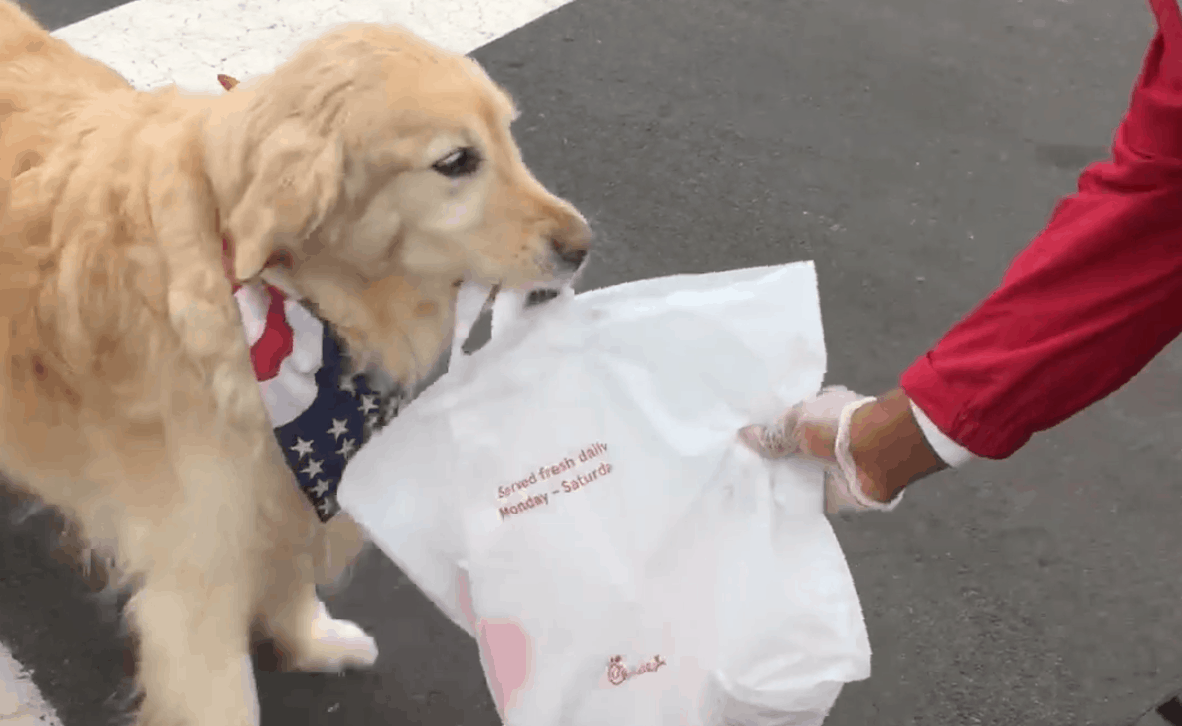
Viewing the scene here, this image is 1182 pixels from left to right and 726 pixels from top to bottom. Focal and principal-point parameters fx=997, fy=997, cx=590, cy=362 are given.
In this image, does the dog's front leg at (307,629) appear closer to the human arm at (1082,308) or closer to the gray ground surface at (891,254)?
the gray ground surface at (891,254)

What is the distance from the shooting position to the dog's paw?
189 cm

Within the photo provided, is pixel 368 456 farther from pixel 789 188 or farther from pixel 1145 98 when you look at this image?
pixel 789 188

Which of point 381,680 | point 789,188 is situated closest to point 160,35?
point 789,188

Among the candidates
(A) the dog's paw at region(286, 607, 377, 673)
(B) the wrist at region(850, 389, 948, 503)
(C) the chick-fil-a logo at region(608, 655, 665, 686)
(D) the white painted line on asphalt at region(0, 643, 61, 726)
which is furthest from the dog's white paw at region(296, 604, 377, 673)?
(B) the wrist at region(850, 389, 948, 503)

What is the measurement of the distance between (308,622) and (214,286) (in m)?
0.86

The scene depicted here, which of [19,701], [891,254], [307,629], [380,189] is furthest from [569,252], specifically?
[891,254]

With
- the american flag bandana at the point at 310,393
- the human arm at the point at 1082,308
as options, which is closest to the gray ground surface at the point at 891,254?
the american flag bandana at the point at 310,393

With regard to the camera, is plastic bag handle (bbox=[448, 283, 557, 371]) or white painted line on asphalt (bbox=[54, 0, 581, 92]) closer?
plastic bag handle (bbox=[448, 283, 557, 371])

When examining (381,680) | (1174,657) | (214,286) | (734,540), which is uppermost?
(214,286)

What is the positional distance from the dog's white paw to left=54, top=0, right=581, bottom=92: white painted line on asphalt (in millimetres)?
1793

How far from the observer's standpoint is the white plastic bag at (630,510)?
1.39m

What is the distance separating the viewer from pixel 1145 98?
109 centimetres

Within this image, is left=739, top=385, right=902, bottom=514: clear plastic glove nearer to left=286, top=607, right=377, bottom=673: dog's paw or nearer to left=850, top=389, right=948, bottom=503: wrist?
left=850, top=389, right=948, bottom=503: wrist

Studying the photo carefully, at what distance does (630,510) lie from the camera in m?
1.43
